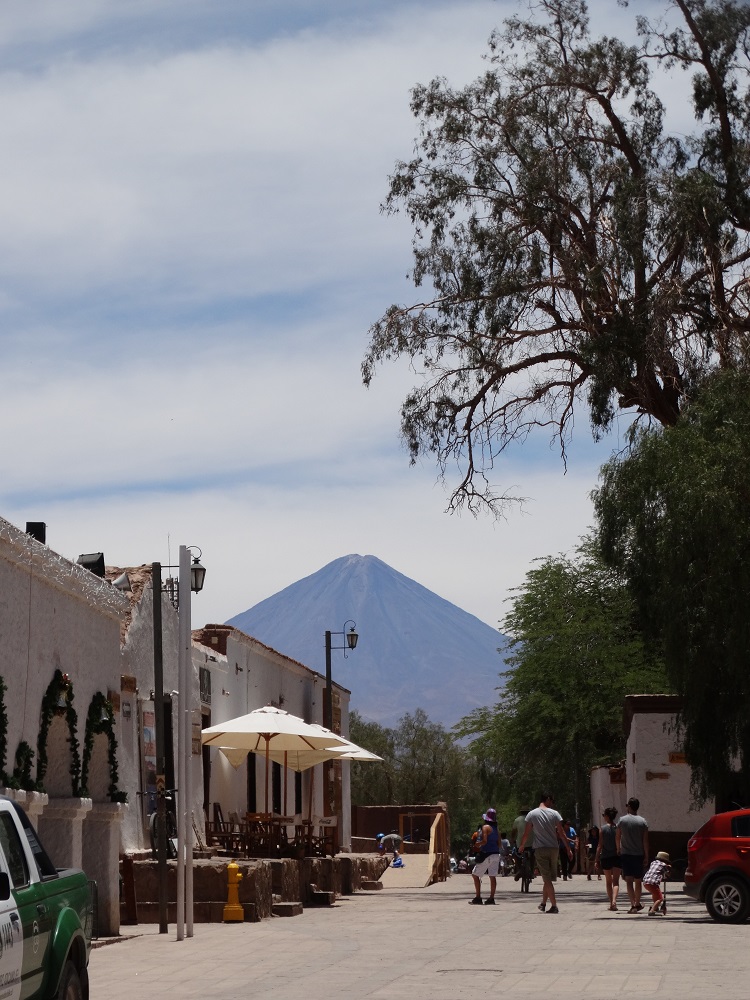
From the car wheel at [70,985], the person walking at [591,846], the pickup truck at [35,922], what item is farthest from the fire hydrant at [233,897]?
the person walking at [591,846]

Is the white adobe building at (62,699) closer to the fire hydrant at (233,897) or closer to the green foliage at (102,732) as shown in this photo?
the green foliage at (102,732)

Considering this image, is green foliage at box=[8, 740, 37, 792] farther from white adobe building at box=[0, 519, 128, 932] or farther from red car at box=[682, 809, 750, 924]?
red car at box=[682, 809, 750, 924]

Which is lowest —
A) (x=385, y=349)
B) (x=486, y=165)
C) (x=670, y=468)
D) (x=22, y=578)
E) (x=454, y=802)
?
(x=454, y=802)

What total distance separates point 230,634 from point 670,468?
10.0m

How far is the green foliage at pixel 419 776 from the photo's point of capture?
258 ft

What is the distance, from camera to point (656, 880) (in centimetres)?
2019

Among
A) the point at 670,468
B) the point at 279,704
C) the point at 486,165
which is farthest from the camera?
the point at 279,704

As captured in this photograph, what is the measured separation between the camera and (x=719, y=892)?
18359mm

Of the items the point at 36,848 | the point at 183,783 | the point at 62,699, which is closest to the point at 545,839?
the point at 183,783

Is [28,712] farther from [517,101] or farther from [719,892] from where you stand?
[517,101]

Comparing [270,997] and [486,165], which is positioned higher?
[486,165]

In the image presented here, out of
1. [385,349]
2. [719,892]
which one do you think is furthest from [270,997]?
[385,349]

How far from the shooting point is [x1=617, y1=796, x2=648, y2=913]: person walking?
20.3m

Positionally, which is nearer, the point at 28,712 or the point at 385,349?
the point at 28,712
